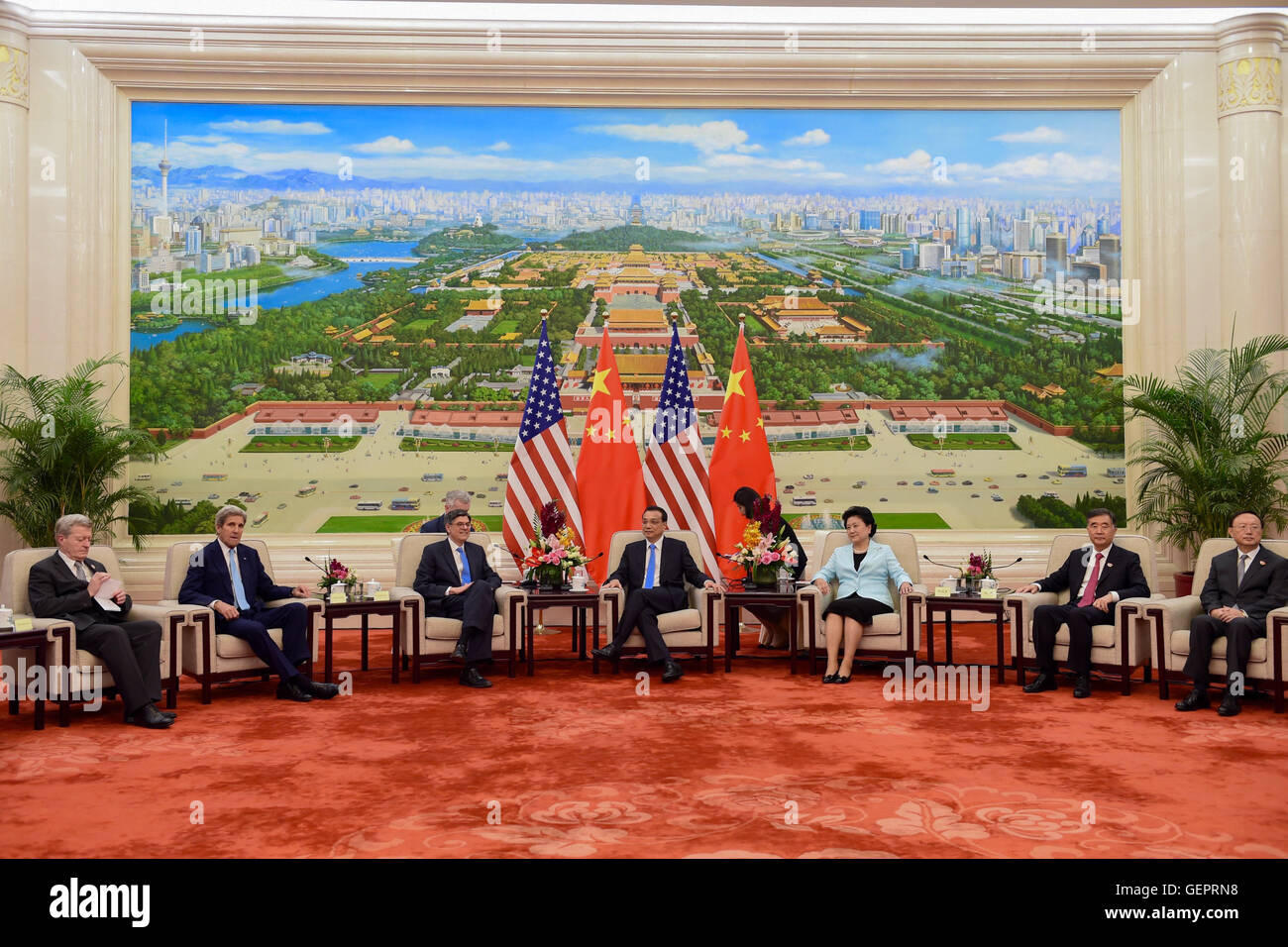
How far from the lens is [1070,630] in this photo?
6.72m

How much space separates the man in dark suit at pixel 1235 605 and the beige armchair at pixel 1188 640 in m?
0.06

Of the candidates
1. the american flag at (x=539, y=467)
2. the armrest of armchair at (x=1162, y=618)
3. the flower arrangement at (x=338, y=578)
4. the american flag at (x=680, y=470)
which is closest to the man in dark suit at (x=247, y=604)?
the flower arrangement at (x=338, y=578)

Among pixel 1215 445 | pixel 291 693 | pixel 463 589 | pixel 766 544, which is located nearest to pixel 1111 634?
pixel 766 544

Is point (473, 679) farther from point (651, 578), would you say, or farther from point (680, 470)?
point (680, 470)

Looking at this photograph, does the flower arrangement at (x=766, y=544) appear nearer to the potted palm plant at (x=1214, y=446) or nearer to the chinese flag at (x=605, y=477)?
the chinese flag at (x=605, y=477)

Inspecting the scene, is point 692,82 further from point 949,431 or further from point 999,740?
point 999,740

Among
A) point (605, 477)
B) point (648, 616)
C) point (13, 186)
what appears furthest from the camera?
point (605, 477)

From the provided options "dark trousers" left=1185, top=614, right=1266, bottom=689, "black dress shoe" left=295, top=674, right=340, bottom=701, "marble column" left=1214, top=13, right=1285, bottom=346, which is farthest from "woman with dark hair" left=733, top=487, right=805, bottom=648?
"marble column" left=1214, top=13, right=1285, bottom=346

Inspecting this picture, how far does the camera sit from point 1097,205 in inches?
420

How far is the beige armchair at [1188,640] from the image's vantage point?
6035 millimetres

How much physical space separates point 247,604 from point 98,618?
3.01 ft

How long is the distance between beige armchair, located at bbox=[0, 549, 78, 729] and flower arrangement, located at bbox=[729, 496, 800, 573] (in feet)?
14.5
